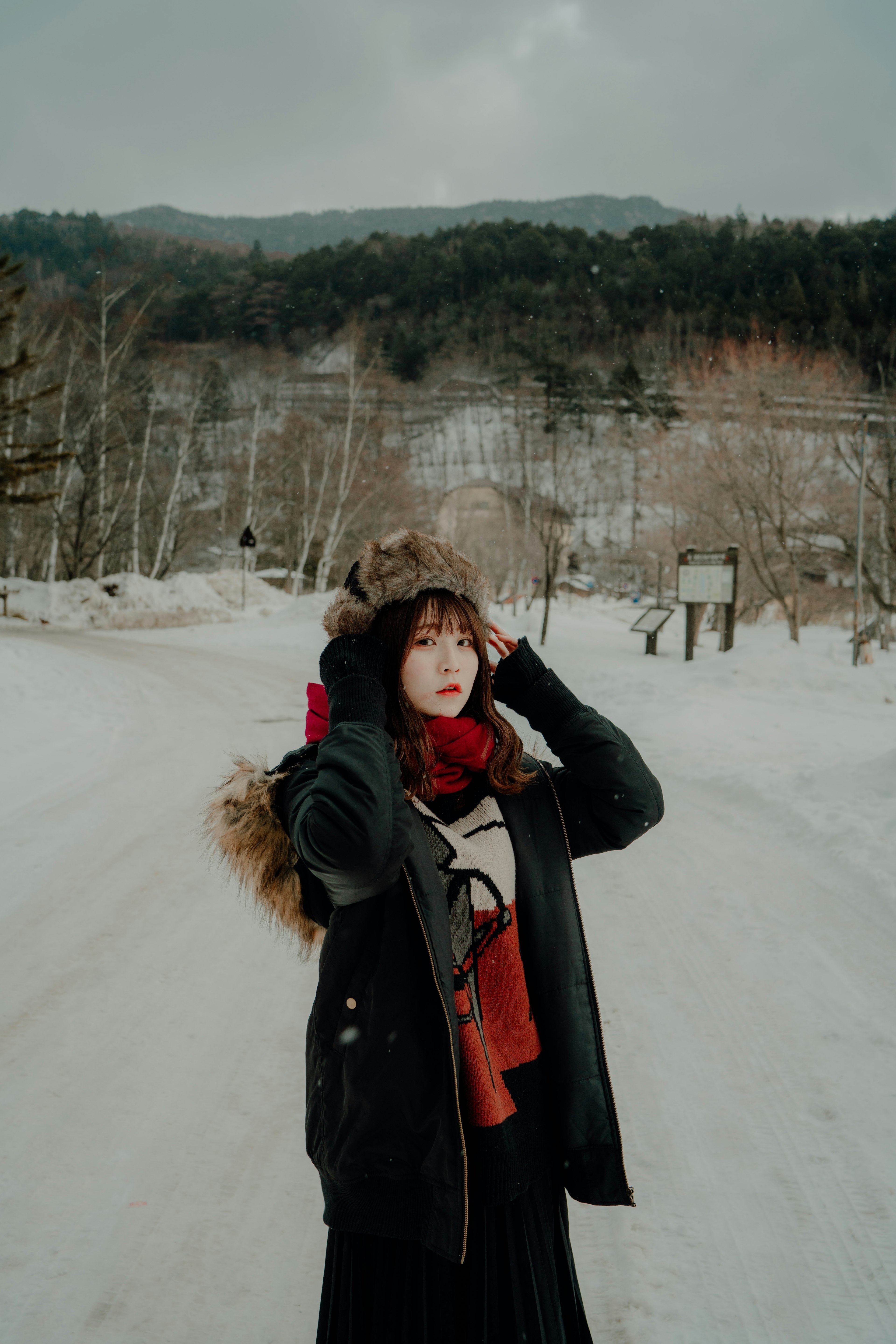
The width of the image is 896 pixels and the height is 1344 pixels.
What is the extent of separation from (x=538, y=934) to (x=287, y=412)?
128 ft

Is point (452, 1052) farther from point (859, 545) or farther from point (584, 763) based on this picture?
point (859, 545)

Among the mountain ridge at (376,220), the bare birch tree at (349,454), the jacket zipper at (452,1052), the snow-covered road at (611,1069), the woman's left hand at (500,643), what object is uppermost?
the mountain ridge at (376,220)

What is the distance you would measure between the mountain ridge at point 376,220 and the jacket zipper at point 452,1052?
321 ft

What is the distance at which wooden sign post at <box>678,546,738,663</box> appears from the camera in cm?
1324

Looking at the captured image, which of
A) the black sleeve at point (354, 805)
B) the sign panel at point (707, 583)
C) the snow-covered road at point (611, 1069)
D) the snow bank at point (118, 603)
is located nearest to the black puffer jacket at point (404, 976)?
the black sleeve at point (354, 805)

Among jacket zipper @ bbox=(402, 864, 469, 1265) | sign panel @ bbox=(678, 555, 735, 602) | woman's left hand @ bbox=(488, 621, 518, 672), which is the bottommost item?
jacket zipper @ bbox=(402, 864, 469, 1265)

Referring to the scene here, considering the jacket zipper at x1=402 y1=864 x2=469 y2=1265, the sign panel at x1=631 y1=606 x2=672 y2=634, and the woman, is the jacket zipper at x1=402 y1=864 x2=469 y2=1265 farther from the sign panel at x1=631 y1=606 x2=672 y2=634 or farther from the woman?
the sign panel at x1=631 y1=606 x2=672 y2=634

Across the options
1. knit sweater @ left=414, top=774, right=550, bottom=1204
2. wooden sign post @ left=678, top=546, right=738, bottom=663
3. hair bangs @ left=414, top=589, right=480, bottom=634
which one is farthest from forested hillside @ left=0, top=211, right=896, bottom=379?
knit sweater @ left=414, top=774, right=550, bottom=1204

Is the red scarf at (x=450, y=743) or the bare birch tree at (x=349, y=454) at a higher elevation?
the bare birch tree at (x=349, y=454)

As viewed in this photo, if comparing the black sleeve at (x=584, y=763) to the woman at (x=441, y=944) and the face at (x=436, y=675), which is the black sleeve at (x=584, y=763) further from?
the face at (x=436, y=675)

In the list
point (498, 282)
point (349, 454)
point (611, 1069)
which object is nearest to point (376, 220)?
point (498, 282)

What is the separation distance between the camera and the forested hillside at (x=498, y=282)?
49.9m

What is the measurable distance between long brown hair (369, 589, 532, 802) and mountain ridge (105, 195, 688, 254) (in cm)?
9747

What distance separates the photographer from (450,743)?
144 cm
